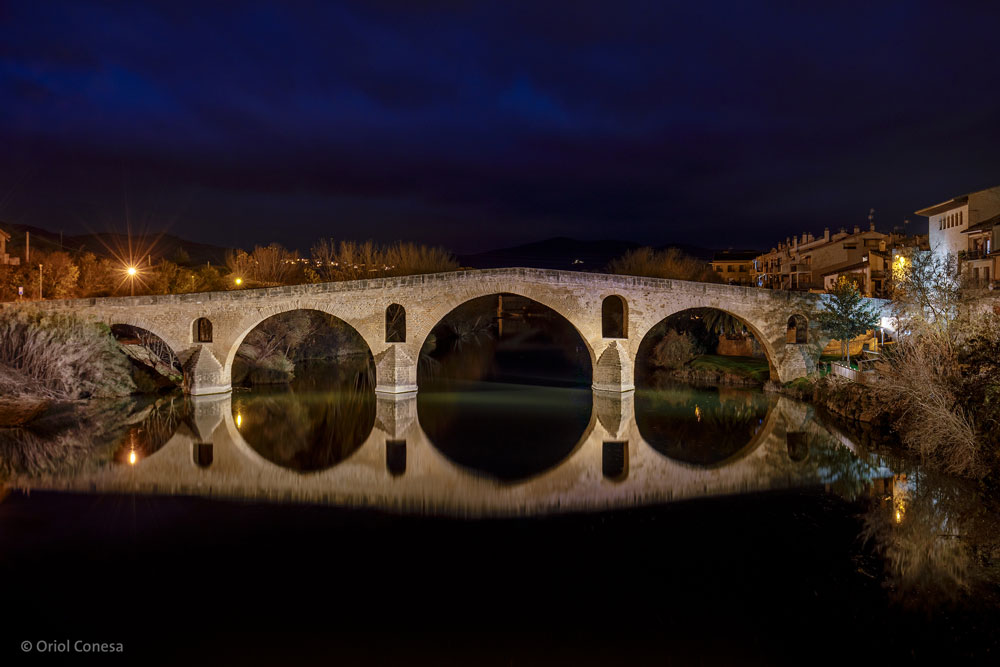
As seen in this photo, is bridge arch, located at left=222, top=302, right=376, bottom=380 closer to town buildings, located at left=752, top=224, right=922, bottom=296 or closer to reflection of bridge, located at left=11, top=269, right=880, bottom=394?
reflection of bridge, located at left=11, top=269, right=880, bottom=394

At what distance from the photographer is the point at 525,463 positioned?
16.2 m

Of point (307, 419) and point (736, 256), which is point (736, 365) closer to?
point (307, 419)

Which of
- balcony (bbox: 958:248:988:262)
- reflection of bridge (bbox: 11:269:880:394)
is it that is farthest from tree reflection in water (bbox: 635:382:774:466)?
balcony (bbox: 958:248:988:262)

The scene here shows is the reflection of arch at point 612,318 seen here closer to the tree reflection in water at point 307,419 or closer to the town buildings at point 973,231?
the tree reflection in water at point 307,419

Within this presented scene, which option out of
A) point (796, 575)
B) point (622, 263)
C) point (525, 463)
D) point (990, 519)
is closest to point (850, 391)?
point (990, 519)

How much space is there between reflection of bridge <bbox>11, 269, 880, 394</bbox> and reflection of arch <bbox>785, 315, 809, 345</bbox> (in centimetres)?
354

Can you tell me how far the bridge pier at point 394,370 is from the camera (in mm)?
25797

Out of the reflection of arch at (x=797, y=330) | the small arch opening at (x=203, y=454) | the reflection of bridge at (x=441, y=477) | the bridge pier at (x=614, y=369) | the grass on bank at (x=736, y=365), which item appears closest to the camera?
the reflection of bridge at (x=441, y=477)

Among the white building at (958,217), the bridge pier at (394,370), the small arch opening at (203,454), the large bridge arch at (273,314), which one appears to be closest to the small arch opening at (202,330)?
the large bridge arch at (273,314)

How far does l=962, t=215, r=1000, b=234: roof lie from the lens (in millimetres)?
28000

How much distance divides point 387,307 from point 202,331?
806 centimetres

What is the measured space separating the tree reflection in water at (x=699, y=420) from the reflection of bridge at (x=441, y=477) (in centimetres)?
49

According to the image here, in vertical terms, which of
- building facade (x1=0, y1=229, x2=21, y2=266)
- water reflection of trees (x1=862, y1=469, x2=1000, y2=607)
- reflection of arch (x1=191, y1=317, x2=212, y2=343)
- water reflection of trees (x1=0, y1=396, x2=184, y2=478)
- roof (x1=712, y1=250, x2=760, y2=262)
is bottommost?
water reflection of trees (x1=862, y1=469, x2=1000, y2=607)

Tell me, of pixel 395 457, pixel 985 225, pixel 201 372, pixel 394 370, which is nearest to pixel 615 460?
pixel 395 457
